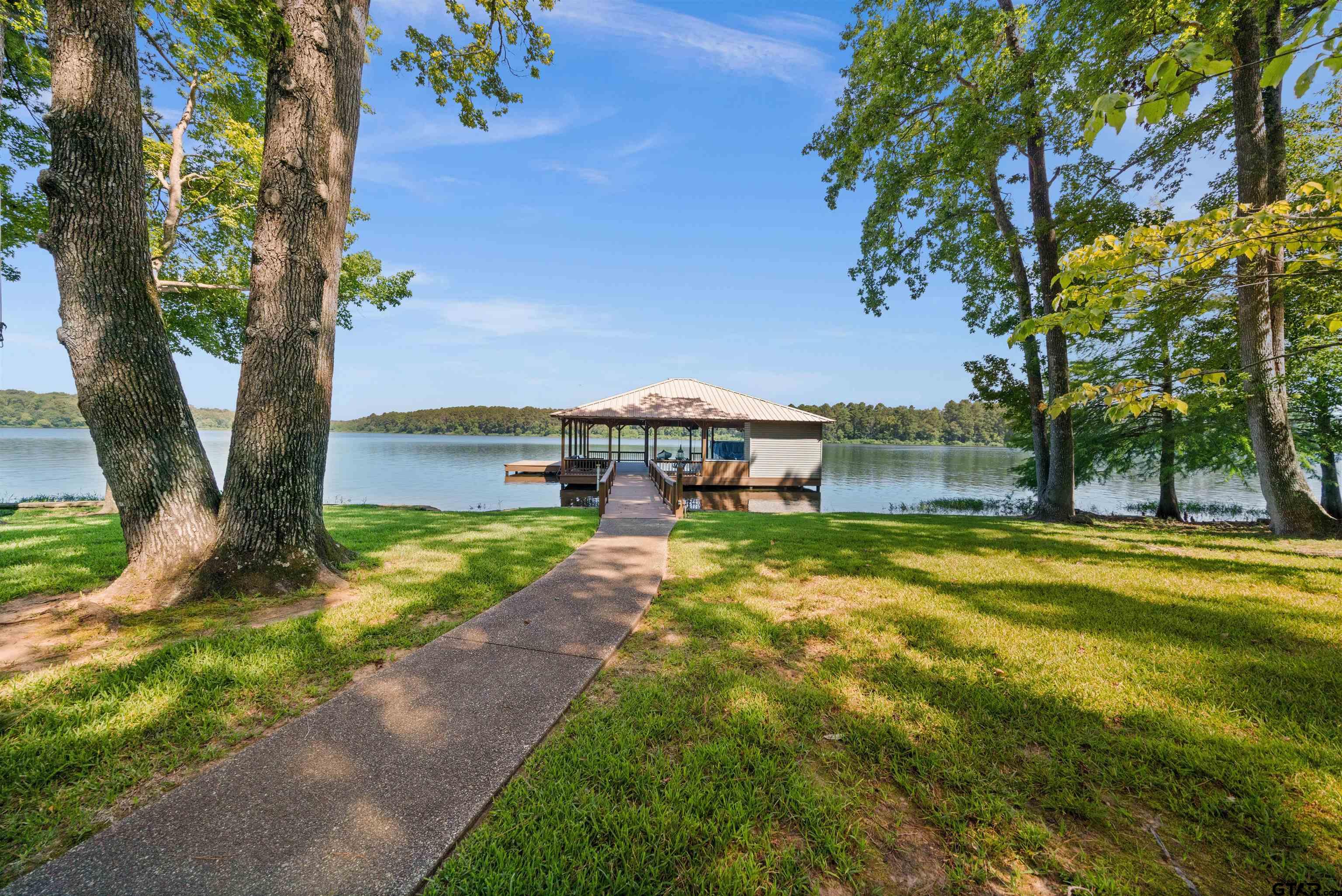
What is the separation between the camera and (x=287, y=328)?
406 centimetres

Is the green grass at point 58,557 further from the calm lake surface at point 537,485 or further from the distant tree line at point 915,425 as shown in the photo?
the distant tree line at point 915,425

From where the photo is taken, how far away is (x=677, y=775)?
6.26ft

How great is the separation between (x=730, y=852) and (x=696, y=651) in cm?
156

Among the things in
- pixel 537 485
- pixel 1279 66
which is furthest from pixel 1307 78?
pixel 537 485

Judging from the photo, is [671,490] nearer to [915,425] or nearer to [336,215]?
[336,215]

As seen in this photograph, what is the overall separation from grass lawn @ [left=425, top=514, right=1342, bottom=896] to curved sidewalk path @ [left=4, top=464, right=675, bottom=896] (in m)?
0.18

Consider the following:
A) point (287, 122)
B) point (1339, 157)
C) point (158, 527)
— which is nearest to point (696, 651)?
point (158, 527)

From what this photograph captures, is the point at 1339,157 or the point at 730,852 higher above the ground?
the point at 1339,157

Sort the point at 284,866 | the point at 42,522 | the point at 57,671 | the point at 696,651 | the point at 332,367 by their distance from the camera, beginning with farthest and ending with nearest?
the point at 42,522 → the point at 332,367 → the point at 696,651 → the point at 57,671 → the point at 284,866

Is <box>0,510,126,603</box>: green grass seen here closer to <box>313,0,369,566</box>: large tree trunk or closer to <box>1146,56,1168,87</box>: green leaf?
<box>313,0,369,566</box>: large tree trunk

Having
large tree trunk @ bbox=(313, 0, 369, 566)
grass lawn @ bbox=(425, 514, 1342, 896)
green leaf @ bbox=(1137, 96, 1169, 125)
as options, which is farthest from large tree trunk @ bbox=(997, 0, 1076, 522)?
large tree trunk @ bbox=(313, 0, 369, 566)

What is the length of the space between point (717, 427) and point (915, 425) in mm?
83031

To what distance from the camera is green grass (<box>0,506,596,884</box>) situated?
69.2 inches

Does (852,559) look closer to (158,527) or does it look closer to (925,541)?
(925,541)
